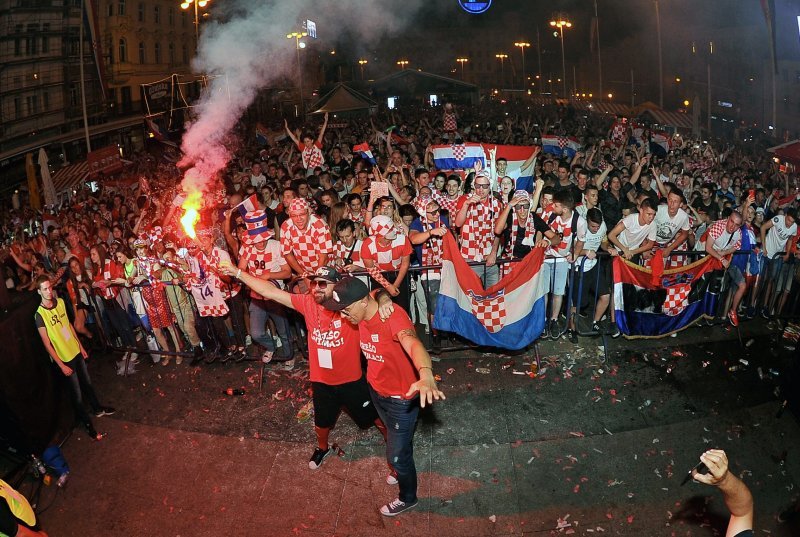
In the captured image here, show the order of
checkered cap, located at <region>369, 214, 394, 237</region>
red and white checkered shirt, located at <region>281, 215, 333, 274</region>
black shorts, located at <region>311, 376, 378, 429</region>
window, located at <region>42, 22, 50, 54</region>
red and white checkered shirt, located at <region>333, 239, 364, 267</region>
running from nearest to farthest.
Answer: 1. black shorts, located at <region>311, 376, 378, 429</region>
2. checkered cap, located at <region>369, 214, 394, 237</region>
3. red and white checkered shirt, located at <region>281, 215, 333, 274</region>
4. red and white checkered shirt, located at <region>333, 239, 364, 267</region>
5. window, located at <region>42, 22, 50, 54</region>

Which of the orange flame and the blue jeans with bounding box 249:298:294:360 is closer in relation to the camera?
the blue jeans with bounding box 249:298:294:360

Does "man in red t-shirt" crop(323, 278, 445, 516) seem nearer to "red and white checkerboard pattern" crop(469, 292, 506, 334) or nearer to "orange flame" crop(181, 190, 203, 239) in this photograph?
"red and white checkerboard pattern" crop(469, 292, 506, 334)

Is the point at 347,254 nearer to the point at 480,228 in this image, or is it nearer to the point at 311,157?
the point at 480,228

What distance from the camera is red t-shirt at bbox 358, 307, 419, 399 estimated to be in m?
4.14

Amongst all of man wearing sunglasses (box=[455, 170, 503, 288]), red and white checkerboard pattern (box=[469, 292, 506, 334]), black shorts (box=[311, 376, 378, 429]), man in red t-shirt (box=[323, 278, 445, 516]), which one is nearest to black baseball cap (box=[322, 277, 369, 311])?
man in red t-shirt (box=[323, 278, 445, 516])

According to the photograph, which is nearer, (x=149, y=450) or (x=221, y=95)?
(x=149, y=450)

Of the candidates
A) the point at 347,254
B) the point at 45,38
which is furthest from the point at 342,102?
the point at 45,38

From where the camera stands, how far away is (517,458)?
16.9 feet

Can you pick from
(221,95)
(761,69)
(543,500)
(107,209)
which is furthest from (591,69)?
(543,500)

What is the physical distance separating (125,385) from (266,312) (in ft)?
6.99

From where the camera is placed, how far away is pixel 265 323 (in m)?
6.82

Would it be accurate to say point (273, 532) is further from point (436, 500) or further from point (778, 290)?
point (778, 290)

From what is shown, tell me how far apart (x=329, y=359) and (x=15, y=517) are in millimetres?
2331

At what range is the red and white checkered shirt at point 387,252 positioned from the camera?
253 inches
